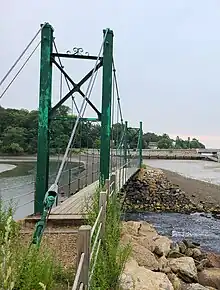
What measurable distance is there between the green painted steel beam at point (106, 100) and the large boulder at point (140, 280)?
2037 millimetres

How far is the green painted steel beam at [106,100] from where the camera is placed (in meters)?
6.00

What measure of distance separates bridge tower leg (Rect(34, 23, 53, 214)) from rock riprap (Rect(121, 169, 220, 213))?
8223mm

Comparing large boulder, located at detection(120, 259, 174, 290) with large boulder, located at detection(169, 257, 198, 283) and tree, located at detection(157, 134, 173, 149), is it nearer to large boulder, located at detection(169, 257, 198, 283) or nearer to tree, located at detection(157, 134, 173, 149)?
large boulder, located at detection(169, 257, 198, 283)

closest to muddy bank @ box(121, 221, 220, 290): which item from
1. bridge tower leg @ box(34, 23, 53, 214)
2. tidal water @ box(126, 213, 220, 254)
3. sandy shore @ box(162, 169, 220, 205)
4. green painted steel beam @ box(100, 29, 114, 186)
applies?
green painted steel beam @ box(100, 29, 114, 186)

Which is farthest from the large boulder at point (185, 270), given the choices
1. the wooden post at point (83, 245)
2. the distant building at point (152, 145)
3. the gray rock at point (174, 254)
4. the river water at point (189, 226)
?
the distant building at point (152, 145)

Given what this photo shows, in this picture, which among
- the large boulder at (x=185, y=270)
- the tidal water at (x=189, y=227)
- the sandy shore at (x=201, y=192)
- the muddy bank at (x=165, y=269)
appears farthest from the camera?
the sandy shore at (x=201, y=192)

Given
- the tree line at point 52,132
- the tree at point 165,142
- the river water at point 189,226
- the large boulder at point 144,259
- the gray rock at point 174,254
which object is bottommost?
the river water at point 189,226

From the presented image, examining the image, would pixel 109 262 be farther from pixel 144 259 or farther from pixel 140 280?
pixel 144 259

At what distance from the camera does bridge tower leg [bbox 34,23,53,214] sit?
5.80 meters

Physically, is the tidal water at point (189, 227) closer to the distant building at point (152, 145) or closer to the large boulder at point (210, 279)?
the large boulder at point (210, 279)

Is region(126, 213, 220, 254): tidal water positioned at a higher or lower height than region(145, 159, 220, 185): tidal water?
lower

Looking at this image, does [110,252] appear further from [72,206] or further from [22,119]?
[22,119]

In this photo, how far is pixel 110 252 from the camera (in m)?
3.28

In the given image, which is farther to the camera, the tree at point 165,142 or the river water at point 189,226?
the tree at point 165,142
